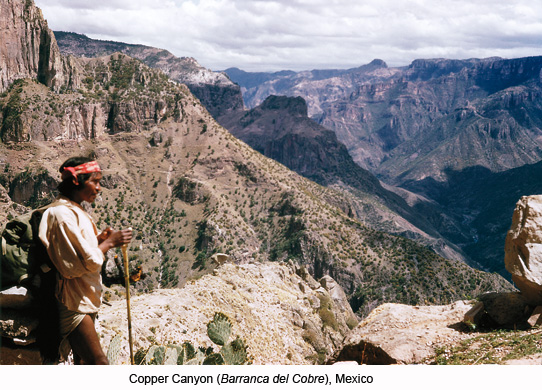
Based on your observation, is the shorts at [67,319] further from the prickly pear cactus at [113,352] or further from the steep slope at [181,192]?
the steep slope at [181,192]

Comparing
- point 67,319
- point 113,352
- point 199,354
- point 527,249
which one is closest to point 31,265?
point 67,319

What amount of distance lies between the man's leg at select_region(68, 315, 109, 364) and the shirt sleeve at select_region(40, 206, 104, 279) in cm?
113

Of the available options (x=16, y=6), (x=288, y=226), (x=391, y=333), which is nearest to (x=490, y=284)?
(x=288, y=226)

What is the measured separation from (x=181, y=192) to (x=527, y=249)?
11073 cm

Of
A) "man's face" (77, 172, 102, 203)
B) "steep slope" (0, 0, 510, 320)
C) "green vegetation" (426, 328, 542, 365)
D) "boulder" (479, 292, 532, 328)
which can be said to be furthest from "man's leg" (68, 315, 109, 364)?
"steep slope" (0, 0, 510, 320)

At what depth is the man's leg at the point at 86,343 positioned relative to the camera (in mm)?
8273

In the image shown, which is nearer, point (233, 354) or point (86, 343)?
point (86, 343)

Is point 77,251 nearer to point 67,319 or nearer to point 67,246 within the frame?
point 67,246

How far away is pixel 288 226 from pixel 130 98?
65062mm

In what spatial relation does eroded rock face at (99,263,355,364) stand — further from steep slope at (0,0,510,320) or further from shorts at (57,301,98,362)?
steep slope at (0,0,510,320)

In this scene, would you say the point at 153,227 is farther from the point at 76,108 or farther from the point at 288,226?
the point at 76,108

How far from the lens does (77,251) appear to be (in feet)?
25.3

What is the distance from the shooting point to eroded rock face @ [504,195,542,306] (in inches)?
645

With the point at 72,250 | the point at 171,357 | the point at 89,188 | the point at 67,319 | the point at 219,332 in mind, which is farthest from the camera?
the point at 219,332
